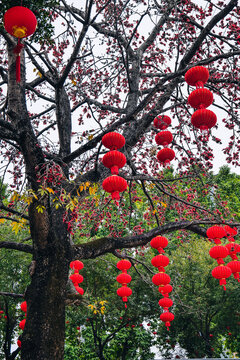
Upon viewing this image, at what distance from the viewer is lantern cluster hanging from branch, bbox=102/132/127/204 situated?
3346 millimetres

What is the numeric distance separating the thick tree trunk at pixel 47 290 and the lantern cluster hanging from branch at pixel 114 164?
1458 mm

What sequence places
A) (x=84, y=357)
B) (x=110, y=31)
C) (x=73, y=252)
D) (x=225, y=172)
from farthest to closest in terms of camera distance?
(x=225, y=172) → (x=84, y=357) → (x=110, y=31) → (x=73, y=252)

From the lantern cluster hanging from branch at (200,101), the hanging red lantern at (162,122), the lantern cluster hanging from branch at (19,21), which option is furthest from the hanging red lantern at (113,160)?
the hanging red lantern at (162,122)

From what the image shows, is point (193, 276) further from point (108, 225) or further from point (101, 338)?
point (108, 225)

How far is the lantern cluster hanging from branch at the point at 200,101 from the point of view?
3.21 m

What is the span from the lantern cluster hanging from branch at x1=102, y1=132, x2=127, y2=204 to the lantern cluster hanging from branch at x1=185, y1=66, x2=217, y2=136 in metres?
0.94

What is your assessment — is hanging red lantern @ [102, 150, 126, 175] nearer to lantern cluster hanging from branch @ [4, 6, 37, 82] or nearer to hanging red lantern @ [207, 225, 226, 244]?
lantern cluster hanging from branch @ [4, 6, 37, 82]

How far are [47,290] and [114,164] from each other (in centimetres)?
199

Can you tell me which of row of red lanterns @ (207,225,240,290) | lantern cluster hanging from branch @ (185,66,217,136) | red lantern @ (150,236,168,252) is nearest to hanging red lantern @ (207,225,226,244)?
row of red lanterns @ (207,225,240,290)

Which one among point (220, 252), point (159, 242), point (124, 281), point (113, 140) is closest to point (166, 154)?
point (113, 140)

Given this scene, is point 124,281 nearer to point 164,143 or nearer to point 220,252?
point 220,252

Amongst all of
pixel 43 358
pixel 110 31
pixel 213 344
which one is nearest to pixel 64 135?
pixel 110 31

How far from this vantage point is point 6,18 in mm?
2730

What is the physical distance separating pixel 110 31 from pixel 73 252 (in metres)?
4.93
